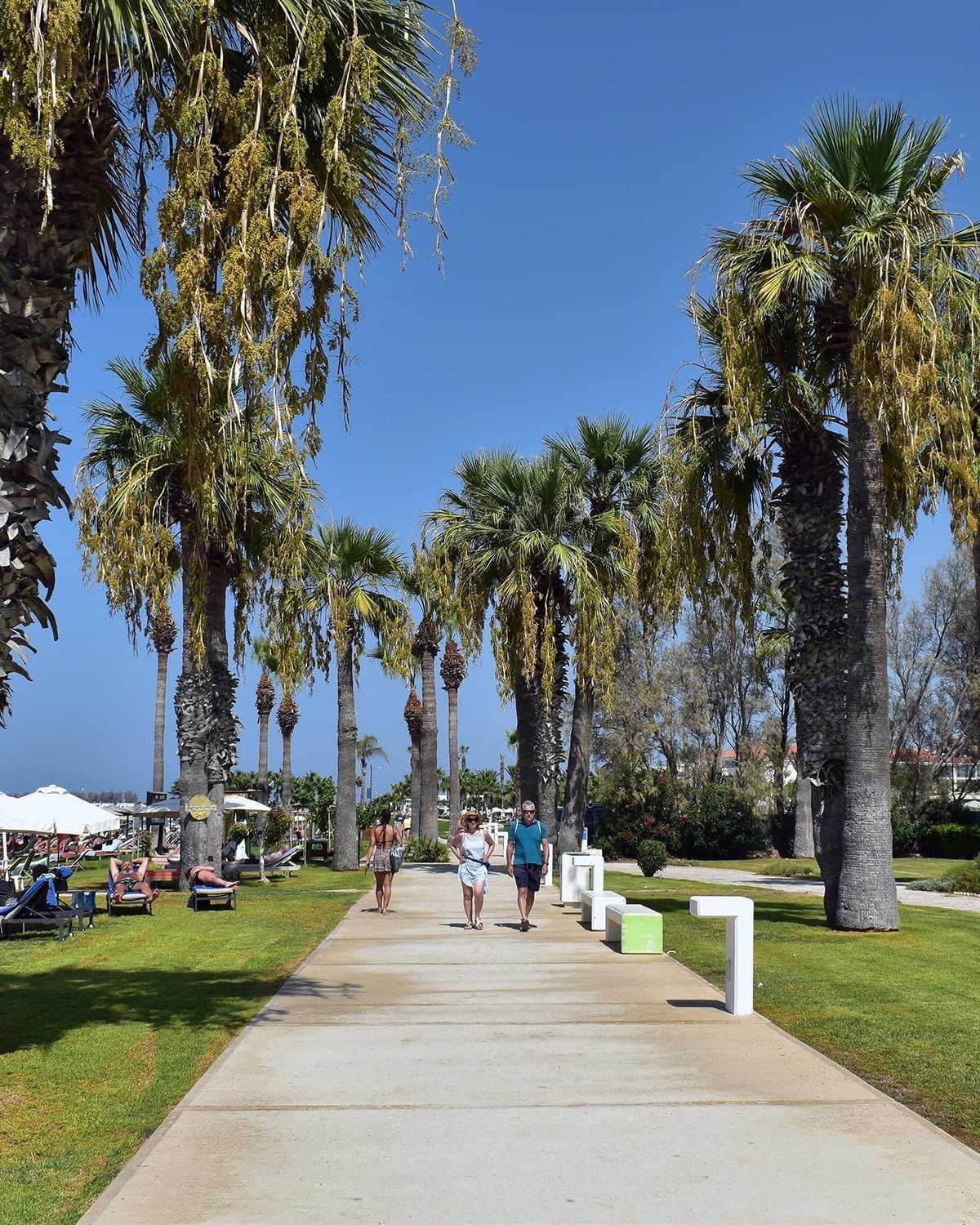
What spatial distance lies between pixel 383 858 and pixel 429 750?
2178cm

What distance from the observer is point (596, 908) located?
16203 mm

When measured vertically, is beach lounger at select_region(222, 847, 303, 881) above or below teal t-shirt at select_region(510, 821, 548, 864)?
below

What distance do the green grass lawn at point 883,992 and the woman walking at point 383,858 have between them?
4194 millimetres

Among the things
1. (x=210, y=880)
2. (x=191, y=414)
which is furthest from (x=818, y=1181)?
(x=210, y=880)

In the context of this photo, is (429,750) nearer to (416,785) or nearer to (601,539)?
(416,785)

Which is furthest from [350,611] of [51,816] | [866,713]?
[866,713]

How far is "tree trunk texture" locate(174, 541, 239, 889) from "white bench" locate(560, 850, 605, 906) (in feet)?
25.1

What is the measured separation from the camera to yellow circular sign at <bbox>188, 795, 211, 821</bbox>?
23.9 m

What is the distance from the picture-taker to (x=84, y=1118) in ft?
22.5

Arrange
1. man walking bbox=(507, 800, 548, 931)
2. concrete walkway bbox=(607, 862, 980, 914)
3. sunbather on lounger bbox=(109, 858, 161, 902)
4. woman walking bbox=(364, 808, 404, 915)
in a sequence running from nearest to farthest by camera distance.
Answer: man walking bbox=(507, 800, 548, 931)
woman walking bbox=(364, 808, 404, 915)
sunbather on lounger bbox=(109, 858, 161, 902)
concrete walkway bbox=(607, 862, 980, 914)

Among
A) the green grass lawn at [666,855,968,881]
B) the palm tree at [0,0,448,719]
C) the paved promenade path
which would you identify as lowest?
the green grass lawn at [666,855,968,881]

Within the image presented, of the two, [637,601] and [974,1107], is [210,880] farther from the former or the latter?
[974,1107]

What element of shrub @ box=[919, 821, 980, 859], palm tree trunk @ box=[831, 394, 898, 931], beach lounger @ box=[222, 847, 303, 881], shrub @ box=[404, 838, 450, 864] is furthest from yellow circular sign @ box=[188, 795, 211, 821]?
shrub @ box=[919, 821, 980, 859]

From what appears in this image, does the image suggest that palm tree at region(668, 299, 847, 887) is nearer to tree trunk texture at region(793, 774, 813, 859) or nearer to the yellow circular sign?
the yellow circular sign
